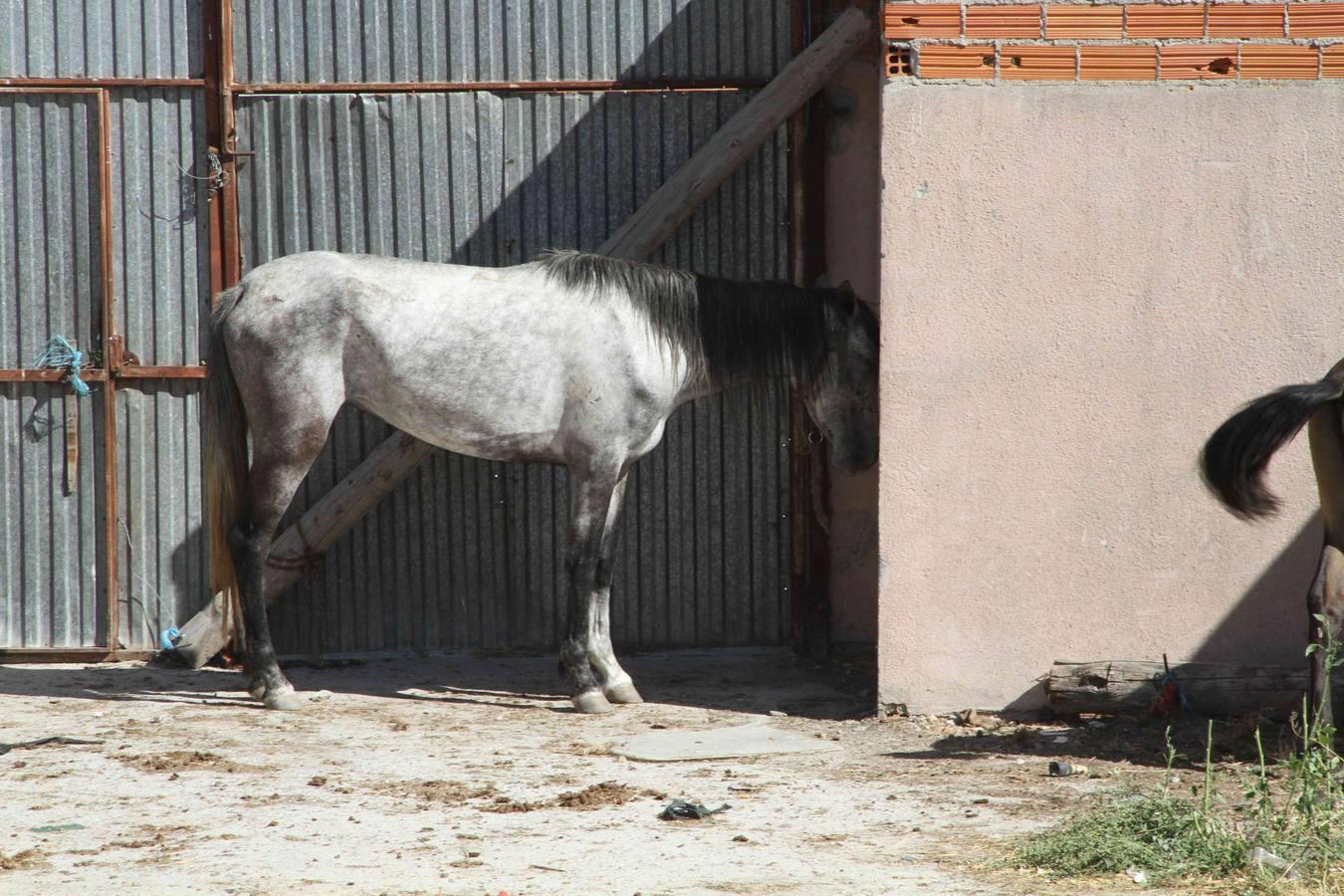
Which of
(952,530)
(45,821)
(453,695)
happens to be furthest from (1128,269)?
(45,821)

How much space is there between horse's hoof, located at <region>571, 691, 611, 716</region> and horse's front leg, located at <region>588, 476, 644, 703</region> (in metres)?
0.14

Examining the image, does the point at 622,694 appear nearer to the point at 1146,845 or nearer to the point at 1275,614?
the point at 1275,614

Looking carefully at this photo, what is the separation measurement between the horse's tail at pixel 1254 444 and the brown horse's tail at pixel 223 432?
3.99 meters

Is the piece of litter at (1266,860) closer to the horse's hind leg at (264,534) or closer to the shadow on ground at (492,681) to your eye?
the shadow on ground at (492,681)

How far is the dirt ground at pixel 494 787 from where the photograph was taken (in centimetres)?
420

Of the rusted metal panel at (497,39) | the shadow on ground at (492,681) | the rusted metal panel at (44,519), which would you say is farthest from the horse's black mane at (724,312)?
the rusted metal panel at (44,519)

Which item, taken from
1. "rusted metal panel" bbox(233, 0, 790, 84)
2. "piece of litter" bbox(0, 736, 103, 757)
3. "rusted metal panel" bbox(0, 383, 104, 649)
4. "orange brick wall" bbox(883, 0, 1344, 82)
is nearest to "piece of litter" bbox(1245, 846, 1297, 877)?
"orange brick wall" bbox(883, 0, 1344, 82)

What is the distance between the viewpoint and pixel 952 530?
6035 millimetres

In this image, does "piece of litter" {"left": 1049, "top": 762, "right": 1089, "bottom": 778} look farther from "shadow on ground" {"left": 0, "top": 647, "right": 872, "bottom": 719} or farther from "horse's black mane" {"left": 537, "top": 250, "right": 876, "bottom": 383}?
"horse's black mane" {"left": 537, "top": 250, "right": 876, "bottom": 383}

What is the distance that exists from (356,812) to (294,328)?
7.71 ft

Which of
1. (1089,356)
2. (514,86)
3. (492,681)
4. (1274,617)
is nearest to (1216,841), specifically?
(1274,617)

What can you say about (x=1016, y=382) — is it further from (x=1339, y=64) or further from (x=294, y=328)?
(x=294, y=328)

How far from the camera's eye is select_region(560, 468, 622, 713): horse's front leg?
21.3ft

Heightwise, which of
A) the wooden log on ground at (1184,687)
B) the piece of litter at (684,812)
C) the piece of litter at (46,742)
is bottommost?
the piece of litter at (684,812)
